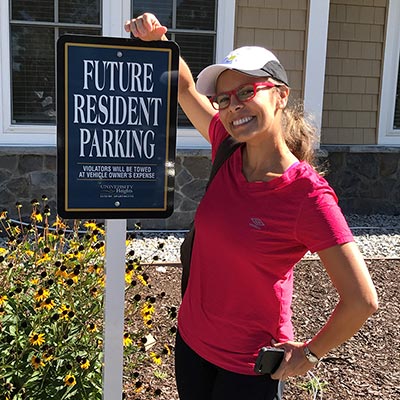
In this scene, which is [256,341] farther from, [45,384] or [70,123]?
[45,384]

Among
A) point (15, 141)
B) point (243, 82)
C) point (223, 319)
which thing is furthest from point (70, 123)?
point (15, 141)

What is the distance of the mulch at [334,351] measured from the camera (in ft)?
9.93

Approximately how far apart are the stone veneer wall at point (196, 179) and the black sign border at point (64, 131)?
130 inches

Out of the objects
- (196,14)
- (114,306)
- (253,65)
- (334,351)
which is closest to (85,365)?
(114,306)

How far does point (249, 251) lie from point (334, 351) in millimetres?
2059

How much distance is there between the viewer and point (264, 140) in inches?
67.9

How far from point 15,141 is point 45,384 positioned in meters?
3.54

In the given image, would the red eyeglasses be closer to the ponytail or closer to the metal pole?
the ponytail

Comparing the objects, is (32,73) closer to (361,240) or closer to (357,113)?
(361,240)

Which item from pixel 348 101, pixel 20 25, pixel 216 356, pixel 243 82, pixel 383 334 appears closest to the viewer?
pixel 243 82

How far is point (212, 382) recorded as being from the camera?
6.13 feet

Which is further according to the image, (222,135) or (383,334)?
(383,334)

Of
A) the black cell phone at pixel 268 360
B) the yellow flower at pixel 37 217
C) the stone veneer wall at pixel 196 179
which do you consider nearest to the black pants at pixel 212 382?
the black cell phone at pixel 268 360

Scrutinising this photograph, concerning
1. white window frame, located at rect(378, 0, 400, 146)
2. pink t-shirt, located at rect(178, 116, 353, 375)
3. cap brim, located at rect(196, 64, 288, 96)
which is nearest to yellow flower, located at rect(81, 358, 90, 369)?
pink t-shirt, located at rect(178, 116, 353, 375)
